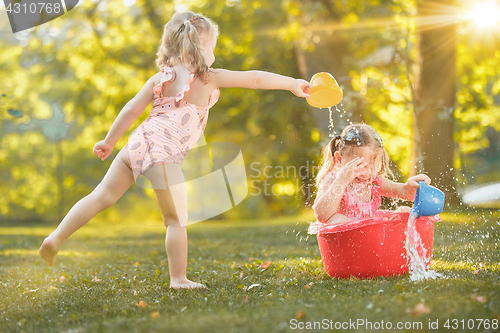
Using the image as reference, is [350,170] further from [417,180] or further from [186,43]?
[186,43]

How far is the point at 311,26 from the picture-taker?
10672 millimetres

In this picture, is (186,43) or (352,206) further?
(352,206)

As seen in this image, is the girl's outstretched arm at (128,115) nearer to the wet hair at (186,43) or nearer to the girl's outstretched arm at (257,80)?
the wet hair at (186,43)

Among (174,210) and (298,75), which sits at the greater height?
(298,75)

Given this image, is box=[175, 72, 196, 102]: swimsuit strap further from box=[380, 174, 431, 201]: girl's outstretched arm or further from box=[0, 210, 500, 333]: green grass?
box=[380, 174, 431, 201]: girl's outstretched arm

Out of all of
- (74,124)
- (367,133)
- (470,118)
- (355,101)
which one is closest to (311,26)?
(355,101)

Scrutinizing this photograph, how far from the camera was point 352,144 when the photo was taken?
→ 3369mm

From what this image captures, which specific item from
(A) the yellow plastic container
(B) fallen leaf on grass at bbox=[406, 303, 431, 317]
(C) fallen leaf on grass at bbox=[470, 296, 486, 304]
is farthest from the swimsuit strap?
(C) fallen leaf on grass at bbox=[470, 296, 486, 304]

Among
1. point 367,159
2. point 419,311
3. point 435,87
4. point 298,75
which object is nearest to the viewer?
point 419,311

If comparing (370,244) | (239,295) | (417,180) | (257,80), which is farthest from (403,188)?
(239,295)

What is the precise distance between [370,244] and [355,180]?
55 cm

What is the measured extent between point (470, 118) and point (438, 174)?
8570mm

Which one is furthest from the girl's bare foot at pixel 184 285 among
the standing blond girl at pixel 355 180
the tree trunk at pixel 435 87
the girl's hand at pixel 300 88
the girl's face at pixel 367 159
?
the tree trunk at pixel 435 87

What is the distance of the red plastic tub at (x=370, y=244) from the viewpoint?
2947 mm
